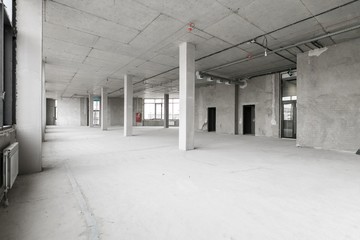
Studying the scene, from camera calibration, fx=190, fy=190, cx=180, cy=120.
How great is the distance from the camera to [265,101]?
12.0 metres

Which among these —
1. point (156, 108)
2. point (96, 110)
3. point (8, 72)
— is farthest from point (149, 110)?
point (8, 72)

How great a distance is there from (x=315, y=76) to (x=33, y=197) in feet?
29.9

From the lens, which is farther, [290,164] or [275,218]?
[290,164]

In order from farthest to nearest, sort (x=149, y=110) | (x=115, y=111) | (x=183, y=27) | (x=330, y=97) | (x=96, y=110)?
1. (x=149, y=110)
2. (x=96, y=110)
3. (x=115, y=111)
4. (x=330, y=97)
5. (x=183, y=27)

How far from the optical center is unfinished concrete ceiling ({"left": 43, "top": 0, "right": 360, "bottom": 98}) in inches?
183

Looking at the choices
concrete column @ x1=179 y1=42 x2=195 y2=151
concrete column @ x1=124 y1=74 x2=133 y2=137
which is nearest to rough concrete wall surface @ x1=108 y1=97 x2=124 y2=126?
concrete column @ x1=124 y1=74 x2=133 y2=137

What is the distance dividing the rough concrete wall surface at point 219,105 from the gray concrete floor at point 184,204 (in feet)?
32.5

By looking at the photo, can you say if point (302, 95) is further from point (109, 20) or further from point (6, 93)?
point (6, 93)

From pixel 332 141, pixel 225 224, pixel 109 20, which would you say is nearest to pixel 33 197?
pixel 225 224

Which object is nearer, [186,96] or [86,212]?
[86,212]

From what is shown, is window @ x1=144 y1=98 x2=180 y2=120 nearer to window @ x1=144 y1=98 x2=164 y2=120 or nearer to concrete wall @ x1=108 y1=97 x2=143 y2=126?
window @ x1=144 y1=98 x2=164 y2=120

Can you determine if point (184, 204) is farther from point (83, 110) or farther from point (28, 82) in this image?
point (83, 110)

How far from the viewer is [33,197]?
8.57ft

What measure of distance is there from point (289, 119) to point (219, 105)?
5.15 metres
